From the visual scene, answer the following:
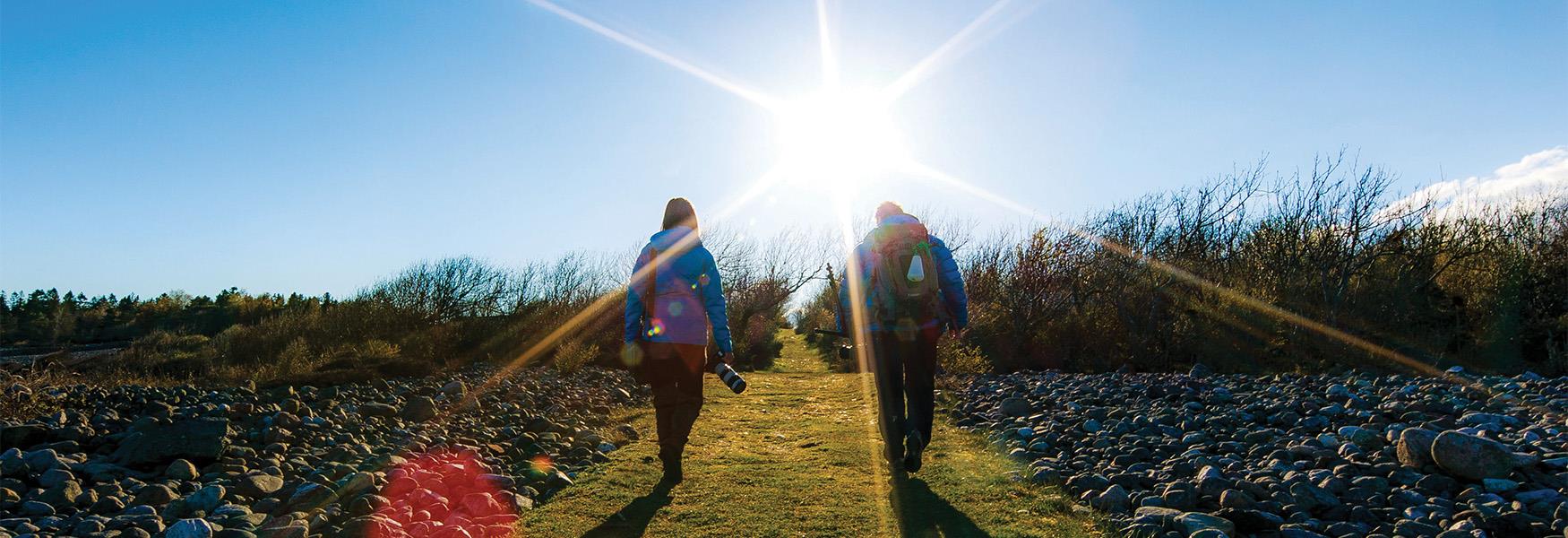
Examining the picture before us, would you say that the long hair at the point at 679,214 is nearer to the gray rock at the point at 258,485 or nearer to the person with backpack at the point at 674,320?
the person with backpack at the point at 674,320

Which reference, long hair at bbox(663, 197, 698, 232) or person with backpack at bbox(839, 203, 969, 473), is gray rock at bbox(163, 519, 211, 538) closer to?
long hair at bbox(663, 197, 698, 232)

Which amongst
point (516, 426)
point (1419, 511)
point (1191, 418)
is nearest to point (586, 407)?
point (516, 426)

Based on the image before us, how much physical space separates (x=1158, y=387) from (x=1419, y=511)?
5.52 m

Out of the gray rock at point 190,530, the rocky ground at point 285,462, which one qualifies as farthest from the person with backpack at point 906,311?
the gray rock at point 190,530

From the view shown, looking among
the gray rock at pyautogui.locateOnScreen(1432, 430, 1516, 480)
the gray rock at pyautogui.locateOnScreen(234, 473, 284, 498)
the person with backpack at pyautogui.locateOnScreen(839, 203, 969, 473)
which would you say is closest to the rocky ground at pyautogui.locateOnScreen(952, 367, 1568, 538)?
the gray rock at pyautogui.locateOnScreen(1432, 430, 1516, 480)

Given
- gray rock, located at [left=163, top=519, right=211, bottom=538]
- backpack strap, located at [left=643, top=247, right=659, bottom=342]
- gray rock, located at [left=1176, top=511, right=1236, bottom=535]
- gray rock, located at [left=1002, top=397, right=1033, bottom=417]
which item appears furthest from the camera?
gray rock, located at [left=1002, top=397, right=1033, bottom=417]

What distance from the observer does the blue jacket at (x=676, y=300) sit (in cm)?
471

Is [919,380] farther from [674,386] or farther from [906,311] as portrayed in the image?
[674,386]

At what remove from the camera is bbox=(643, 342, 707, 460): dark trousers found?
4754 millimetres

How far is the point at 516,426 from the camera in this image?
Result: 7.41 m

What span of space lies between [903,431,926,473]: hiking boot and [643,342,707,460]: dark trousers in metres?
1.36

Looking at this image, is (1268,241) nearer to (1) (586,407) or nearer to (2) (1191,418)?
(2) (1191,418)

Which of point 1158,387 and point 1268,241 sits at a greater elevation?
point 1268,241

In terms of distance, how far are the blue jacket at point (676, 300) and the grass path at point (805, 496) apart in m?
0.96
